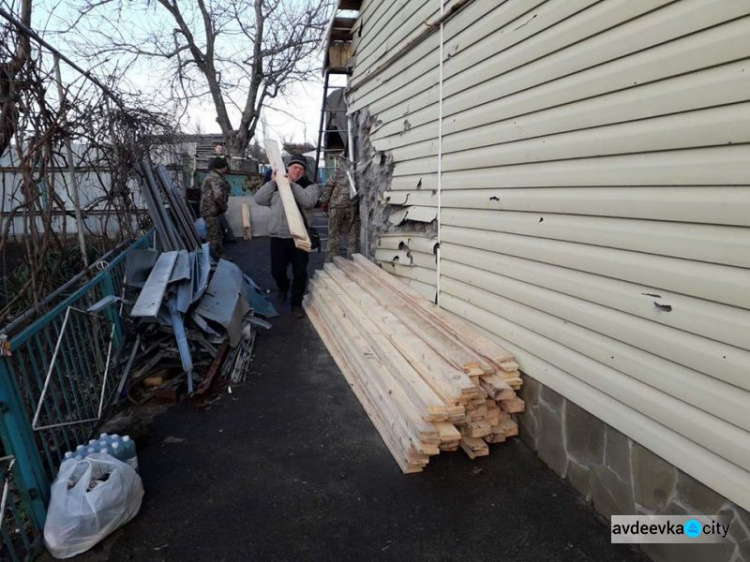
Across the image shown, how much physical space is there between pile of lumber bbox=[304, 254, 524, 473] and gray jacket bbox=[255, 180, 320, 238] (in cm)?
182

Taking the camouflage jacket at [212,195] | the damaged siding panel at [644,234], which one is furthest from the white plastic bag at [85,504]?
the camouflage jacket at [212,195]

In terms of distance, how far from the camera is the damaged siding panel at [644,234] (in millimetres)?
1673

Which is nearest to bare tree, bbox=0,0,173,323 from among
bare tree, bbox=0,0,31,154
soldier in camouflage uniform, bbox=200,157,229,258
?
bare tree, bbox=0,0,31,154

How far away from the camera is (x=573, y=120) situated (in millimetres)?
2342

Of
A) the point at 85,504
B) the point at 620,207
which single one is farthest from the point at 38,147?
the point at 620,207

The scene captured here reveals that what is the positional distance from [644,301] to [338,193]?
578cm

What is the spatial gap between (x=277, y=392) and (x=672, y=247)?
3.23 metres

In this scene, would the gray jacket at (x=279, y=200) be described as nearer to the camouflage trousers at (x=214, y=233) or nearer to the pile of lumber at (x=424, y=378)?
the pile of lumber at (x=424, y=378)

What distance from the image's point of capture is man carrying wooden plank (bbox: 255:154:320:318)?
5.54 metres

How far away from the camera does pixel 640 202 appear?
201 cm

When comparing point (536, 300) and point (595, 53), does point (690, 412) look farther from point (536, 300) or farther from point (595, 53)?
point (595, 53)

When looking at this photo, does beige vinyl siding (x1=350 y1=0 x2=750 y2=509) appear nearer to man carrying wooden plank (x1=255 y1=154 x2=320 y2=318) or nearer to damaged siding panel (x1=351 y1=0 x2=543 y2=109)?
damaged siding panel (x1=351 y1=0 x2=543 y2=109)

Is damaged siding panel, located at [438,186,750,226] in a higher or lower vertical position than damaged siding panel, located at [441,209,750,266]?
higher

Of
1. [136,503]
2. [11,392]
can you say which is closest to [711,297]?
[136,503]
